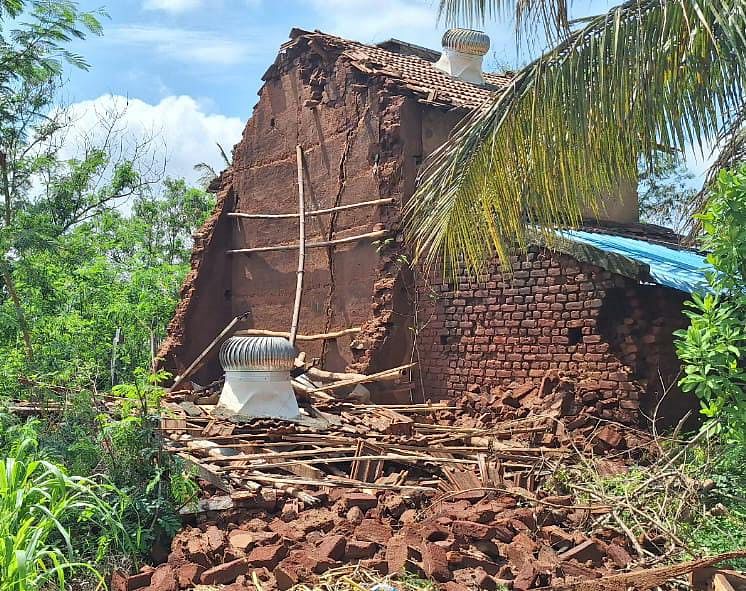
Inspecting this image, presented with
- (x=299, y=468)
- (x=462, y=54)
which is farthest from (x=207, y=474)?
(x=462, y=54)

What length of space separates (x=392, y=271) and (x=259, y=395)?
3264mm

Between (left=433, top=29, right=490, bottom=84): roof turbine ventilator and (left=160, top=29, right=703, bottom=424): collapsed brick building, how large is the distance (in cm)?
37

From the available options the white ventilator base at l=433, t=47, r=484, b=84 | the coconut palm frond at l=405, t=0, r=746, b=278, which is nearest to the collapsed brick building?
the white ventilator base at l=433, t=47, r=484, b=84

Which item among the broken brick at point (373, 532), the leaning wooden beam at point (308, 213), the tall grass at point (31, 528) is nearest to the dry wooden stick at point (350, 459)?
the broken brick at point (373, 532)

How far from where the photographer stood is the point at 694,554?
5566 mm

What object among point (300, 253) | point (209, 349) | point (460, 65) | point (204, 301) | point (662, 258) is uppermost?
point (460, 65)

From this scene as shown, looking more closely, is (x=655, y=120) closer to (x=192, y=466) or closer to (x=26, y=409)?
(x=192, y=466)

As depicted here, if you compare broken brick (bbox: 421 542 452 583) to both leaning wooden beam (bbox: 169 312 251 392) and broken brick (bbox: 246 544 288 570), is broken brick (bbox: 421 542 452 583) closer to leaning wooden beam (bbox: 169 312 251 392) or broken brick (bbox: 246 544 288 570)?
broken brick (bbox: 246 544 288 570)

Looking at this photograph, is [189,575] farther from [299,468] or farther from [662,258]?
[662,258]

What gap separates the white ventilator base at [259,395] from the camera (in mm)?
9547

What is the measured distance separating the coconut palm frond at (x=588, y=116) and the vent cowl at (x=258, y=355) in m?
3.03

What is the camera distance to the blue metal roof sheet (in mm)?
8812

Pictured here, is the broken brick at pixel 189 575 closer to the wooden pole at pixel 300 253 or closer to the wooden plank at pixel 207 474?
the wooden plank at pixel 207 474

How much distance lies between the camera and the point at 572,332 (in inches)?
392
